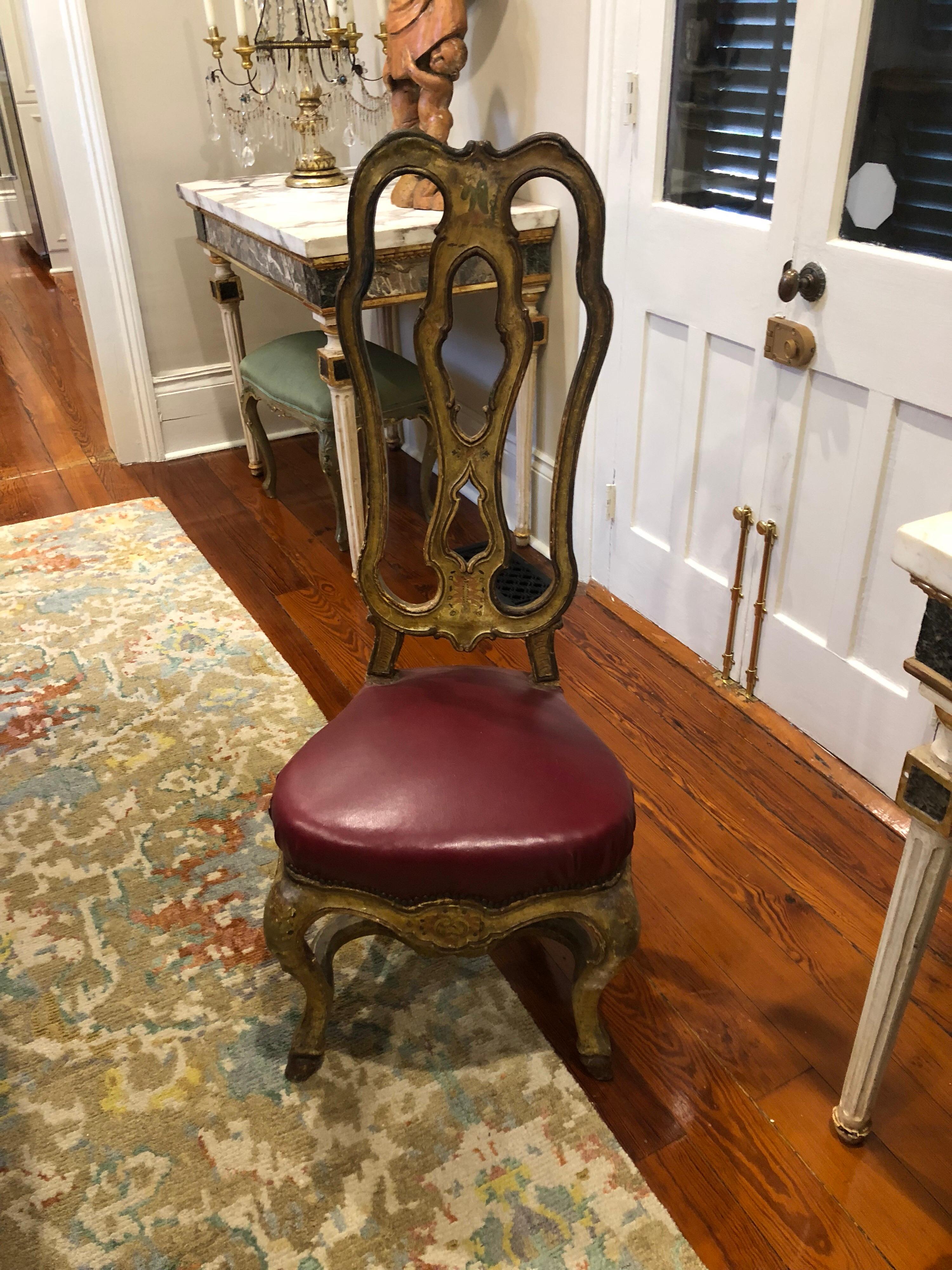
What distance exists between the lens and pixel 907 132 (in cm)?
144

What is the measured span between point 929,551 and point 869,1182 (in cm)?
82

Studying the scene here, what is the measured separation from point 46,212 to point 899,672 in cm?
576

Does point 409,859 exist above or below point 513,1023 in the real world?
above

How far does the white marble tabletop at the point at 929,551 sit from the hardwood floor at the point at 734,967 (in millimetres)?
777

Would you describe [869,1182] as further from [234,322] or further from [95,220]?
[95,220]

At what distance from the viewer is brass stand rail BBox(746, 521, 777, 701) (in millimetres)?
1873

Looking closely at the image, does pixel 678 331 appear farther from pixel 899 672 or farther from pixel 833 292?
pixel 899 672

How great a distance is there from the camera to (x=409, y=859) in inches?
43.4

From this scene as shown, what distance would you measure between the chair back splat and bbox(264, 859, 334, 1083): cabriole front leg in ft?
1.11

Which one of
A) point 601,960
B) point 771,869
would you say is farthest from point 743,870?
point 601,960

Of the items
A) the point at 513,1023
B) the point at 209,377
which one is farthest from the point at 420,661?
the point at 209,377

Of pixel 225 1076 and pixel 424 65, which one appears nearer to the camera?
pixel 225 1076

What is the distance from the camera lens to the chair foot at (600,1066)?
1.30 meters

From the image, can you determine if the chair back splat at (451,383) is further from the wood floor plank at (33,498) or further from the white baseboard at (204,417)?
the wood floor plank at (33,498)
